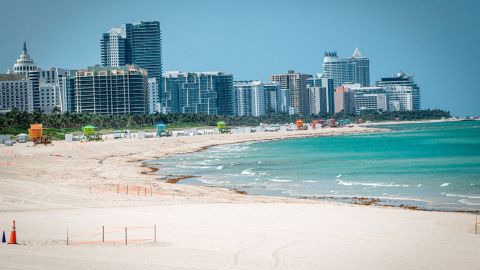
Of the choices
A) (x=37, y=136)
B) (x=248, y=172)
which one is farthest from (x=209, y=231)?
(x=37, y=136)

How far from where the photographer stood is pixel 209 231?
87.7ft

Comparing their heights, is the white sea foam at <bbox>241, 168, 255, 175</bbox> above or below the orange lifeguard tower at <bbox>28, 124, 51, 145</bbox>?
below

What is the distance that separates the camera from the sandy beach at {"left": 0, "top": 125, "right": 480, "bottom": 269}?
21.0 m

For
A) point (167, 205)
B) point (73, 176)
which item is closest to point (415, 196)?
point (167, 205)

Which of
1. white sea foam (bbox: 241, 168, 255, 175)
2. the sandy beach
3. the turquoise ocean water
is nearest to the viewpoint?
the sandy beach

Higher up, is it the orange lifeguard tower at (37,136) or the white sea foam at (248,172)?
the orange lifeguard tower at (37,136)

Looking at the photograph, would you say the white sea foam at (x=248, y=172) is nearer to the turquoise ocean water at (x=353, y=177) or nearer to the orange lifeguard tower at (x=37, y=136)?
the turquoise ocean water at (x=353, y=177)

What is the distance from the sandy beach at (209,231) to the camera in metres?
21.0

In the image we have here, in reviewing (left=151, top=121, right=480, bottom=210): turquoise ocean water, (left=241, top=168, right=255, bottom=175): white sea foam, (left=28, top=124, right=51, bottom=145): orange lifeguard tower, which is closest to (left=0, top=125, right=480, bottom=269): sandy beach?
(left=151, top=121, right=480, bottom=210): turquoise ocean water

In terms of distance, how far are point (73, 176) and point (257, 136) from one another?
335ft

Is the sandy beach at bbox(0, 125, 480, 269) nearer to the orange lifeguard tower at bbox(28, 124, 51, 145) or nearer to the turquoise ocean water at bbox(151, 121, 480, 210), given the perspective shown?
the turquoise ocean water at bbox(151, 121, 480, 210)

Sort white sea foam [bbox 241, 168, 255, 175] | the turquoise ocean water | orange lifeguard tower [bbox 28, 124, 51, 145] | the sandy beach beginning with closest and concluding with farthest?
the sandy beach < the turquoise ocean water < white sea foam [bbox 241, 168, 255, 175] < orange lifeguard tower [bbox 28, 124, 51, 145]

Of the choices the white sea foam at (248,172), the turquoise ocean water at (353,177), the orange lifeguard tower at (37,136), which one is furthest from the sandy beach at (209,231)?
the orange lifeguard tower at (37,136)

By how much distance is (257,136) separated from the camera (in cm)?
15088
